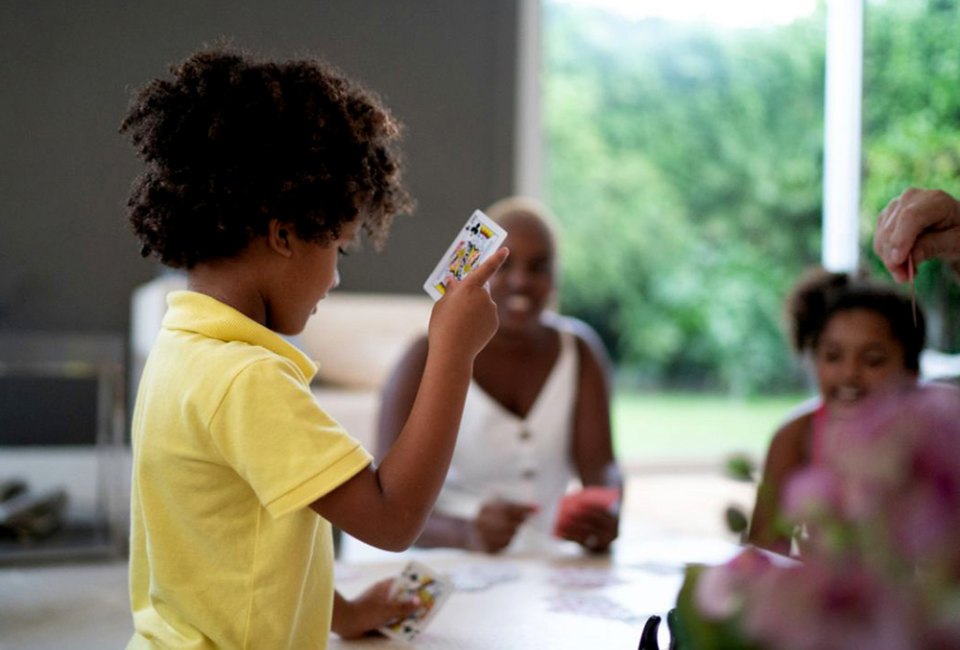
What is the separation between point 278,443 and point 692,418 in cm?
794

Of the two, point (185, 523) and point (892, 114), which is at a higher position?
point (892, 114)

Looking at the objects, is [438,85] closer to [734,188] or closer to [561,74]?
[561,74]

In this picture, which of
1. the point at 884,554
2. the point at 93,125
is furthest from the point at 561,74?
the point at 884,554

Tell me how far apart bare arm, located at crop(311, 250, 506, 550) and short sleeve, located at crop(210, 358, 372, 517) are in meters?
0.02

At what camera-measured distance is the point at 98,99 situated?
388 centimetres

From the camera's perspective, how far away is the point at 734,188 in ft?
27.3

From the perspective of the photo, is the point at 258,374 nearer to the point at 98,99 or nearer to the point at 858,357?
the point at 858,357

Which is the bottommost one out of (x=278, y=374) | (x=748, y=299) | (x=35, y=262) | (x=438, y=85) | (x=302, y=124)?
(x=748, y=299)

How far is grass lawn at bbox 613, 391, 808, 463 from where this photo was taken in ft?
25.5

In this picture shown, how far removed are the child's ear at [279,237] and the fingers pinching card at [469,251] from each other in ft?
0.42

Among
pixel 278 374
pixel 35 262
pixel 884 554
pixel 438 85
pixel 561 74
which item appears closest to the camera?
pixel 884 554

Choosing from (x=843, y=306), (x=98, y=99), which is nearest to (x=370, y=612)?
(x=843, y=306)

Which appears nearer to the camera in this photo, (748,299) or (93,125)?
(93,125)

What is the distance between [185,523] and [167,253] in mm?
252
